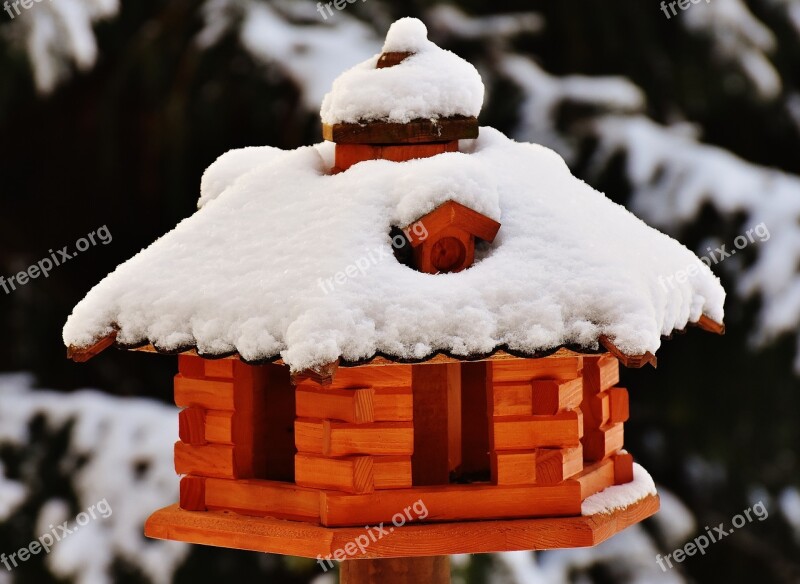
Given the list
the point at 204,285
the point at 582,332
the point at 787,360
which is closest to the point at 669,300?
the point at 582,332

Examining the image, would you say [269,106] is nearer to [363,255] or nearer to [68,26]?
[68,26]

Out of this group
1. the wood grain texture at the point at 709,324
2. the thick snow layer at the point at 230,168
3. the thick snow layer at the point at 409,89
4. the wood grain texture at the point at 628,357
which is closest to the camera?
the wood grain texture at the point at 628,357

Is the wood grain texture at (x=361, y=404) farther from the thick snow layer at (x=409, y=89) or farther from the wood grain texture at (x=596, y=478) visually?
the thick snow layer at (x=409, y=89)

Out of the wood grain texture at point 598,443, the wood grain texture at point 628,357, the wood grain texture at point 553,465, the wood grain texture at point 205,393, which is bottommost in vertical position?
the wood grain texture at point 598,443

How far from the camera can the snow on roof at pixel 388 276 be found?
6.15ft

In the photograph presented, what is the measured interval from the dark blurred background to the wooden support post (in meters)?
1.53

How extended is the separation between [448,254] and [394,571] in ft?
2.10

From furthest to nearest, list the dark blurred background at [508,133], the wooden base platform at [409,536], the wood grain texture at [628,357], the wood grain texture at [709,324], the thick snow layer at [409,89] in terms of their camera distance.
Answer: the dark blurred background at [508,133], the wood grain texture at [709,324], the thick snow layer at [409,89], the wooden base platform at [409,536], the wood grain texture at [628,357]

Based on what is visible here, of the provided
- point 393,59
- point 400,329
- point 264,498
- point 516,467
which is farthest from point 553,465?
point 393,59

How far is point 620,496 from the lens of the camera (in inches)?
87.8

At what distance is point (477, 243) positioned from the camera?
2.05 m

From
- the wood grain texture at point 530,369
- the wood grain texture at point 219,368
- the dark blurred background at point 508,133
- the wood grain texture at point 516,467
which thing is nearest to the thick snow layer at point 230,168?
the wood grain texture at point 219,368

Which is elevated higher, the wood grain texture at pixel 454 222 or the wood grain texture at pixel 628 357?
the wood grain texture at pixel 454 222

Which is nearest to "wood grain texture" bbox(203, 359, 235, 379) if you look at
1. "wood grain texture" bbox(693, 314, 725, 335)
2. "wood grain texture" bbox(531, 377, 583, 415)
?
"wood grain texture" bbox(531, 377, 583, 415)
